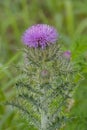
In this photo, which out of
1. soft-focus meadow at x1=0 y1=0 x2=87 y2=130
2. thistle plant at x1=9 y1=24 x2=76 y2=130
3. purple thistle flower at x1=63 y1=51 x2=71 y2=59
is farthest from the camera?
soft-focus meadow at x1=0 y1=0 x2=87 y2=130

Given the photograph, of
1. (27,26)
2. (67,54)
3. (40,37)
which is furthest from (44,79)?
(27,26)

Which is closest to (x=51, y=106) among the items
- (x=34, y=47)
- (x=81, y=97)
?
(x=34, y=47)

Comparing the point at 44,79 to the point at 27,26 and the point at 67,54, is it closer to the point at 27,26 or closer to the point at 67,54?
the point at 67,54

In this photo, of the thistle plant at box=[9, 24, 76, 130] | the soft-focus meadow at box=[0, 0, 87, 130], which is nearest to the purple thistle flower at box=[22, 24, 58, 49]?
the thistle plant at box=[9, 24, 76, 130]

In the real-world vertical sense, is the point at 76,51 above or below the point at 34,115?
above

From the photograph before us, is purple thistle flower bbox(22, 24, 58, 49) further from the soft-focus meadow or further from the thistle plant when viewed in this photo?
the soft-focus meadow

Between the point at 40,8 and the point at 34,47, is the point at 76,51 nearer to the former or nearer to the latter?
the point at 34,47
